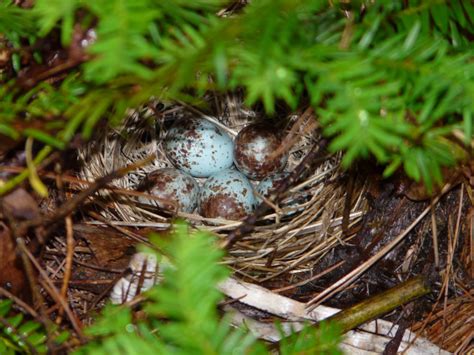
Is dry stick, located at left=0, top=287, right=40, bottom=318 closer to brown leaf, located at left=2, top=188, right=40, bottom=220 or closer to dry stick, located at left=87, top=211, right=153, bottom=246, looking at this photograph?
brown leaf, located at left=2, top=188, right=40, bottom=220

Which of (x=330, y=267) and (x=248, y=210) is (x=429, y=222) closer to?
(x=330, y=267)

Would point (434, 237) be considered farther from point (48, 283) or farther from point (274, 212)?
point (48, 283)

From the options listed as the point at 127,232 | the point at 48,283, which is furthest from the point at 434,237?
the point at 48,283

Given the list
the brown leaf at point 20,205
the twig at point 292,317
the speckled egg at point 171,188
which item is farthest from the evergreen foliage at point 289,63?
the speckled egg at point 171,188

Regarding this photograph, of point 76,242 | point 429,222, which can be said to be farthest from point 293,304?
point 76,242

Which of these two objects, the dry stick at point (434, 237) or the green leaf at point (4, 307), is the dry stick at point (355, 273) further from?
the green leaf at point (4, 307)

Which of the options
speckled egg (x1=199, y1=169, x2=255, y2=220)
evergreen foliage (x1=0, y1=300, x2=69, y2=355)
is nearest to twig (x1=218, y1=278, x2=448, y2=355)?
speckled egg (x1=199, y1=169, x2=255, y2=220)
